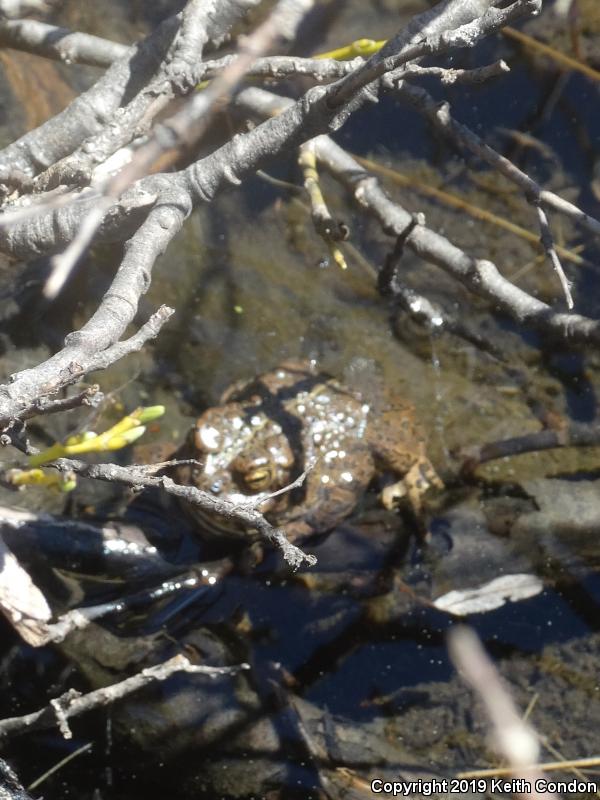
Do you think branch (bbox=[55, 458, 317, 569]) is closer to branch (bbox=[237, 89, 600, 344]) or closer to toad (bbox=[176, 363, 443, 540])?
toad (bbox=[176, 363, 443, 540])

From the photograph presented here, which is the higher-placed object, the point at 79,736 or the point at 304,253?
the point at 304,253

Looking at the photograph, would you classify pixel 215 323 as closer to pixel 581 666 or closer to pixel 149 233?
pixel 149 233

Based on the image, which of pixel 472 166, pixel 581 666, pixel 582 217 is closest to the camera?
pixel 582 217

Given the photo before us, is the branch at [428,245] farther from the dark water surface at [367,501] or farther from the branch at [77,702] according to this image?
the branch at [77,702]

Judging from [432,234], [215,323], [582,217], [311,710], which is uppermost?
[582,217]

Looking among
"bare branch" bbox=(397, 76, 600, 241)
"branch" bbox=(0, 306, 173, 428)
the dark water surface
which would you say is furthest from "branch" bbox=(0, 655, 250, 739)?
"bare branch" bbox=(397, 76, 600, 241)

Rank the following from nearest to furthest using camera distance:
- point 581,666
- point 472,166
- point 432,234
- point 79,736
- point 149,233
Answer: point 149,233, point 79,736, point 581,666, point 432,234, point 472,166

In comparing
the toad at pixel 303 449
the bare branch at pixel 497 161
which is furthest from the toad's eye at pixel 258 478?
the bare branch at pixel 497 161

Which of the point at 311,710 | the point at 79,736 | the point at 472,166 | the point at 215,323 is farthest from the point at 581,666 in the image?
the point at 472,166
